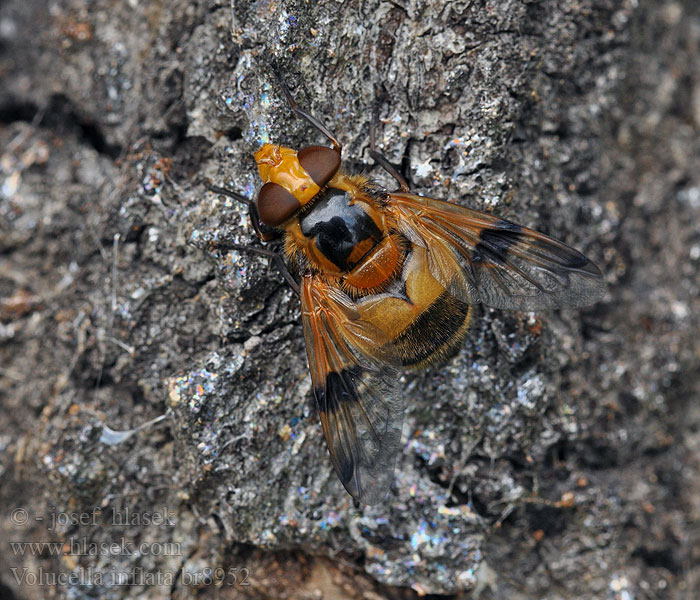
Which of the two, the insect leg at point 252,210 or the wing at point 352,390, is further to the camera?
the insect leg at point 252,210

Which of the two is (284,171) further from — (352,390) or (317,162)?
(352,390)

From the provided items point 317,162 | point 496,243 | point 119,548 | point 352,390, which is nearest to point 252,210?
point 317,162

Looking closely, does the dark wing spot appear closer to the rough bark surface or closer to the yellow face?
the rough bark surface

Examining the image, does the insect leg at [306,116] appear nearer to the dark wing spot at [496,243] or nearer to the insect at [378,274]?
the insect at [378,274]

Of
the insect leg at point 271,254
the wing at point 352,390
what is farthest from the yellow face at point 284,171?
the wing at point 352,390

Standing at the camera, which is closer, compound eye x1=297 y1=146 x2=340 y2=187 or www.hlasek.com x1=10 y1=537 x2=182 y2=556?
compound eye x1=297 y1=146 x2=340 y2=187

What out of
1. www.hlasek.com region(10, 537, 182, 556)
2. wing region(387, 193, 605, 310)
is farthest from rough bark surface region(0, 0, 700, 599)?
wing region(387, 193, 605, 310)
